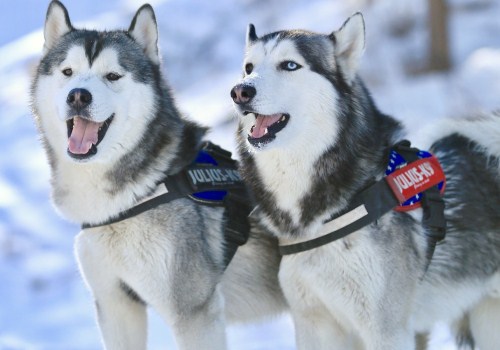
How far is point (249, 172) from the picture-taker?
4.17 meters

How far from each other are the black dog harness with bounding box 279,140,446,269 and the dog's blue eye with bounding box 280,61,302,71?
64 centimetres

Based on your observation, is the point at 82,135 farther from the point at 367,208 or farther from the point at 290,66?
the point at 367,208

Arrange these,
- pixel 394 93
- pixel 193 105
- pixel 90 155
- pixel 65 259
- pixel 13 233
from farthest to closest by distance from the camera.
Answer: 1. pixel 193 105
2. pixel 394 93
3. pixel 13 233
4. pixel 65 259
5. pixel 90 155

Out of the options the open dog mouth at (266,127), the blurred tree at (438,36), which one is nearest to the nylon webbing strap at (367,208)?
the open dog mouth at (266,127)

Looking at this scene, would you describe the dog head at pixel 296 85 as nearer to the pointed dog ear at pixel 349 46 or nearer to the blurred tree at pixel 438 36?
the pointed dog ear at pixel 349 46

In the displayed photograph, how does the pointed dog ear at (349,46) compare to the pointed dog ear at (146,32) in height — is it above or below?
below

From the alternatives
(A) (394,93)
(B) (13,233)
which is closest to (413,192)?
(B) (13,233)

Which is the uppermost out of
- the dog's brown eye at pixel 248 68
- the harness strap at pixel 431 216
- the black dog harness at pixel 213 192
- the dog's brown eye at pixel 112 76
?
the dog's brown eye at pixel 112 76

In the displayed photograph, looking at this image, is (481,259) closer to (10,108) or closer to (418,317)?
(418,317)

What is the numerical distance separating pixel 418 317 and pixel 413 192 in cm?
64

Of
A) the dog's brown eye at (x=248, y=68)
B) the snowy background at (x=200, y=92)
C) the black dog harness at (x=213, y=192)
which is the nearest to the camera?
the dog's brown eye at (x=248, y=68)

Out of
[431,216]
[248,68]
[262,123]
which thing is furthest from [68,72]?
[431,216]

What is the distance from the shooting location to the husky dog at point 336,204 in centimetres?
387

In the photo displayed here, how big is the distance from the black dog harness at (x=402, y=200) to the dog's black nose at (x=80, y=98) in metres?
1.13
